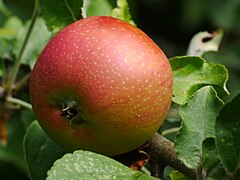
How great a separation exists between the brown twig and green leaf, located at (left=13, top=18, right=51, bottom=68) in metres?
0.54

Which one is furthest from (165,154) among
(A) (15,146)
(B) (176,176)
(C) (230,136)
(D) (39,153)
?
(A) (15,146)

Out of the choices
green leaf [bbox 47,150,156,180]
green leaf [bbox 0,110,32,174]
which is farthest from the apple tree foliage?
green leaf [bbox 0,110,32,174]

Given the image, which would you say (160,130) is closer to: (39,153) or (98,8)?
(39,153)

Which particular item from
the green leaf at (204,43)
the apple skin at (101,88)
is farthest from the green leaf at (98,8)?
the apple skin at (101,88)

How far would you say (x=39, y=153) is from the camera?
1.19 meters

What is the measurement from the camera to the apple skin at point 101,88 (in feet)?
3.23

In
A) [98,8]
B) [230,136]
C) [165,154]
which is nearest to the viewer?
[230,136]

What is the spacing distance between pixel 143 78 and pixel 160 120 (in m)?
0.07

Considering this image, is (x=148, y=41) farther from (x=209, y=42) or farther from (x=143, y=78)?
(x=209, y=42)

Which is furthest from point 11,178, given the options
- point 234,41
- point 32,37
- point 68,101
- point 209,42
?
point 234,41

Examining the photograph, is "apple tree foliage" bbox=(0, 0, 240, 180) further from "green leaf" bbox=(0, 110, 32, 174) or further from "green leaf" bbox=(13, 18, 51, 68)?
"green leaf" bbox=(0, 110, 32, 174)

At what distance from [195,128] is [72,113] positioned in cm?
18

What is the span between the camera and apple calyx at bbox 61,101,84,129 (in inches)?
39.6

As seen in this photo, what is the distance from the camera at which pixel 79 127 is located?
1.00 m
